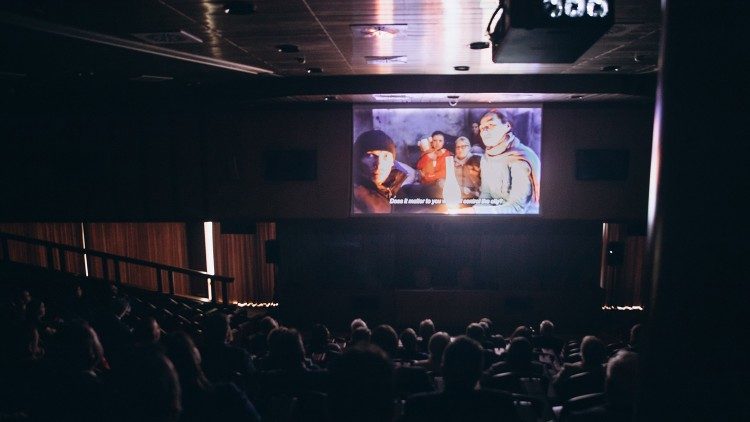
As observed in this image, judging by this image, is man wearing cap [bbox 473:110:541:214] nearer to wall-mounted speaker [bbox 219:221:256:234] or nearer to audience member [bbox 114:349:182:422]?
wall-mounted speaker [bbox 219:221:256:234]

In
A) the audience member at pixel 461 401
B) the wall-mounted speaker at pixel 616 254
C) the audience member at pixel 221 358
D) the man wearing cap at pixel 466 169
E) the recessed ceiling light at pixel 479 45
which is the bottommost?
the wall-mounted speaker at pixel 616 254

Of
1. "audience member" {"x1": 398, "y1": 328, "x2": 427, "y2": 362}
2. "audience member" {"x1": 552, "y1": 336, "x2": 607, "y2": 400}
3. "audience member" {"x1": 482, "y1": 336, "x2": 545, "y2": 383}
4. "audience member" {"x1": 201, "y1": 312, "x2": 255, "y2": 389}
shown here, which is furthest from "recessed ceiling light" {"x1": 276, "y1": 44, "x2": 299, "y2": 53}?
"audience member" {"x1": 552, "y1": 336, "x2": 607, "y2": 400}

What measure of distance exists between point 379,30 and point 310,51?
4.24ft

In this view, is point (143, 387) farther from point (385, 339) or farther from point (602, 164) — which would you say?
point (602, 164)

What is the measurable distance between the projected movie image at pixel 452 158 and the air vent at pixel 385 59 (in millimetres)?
2677

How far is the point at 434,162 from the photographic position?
8406 millimetres

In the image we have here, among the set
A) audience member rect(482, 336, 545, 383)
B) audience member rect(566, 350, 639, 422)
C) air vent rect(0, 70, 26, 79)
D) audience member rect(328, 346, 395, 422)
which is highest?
air vent rect(0, 70, 26, 79)

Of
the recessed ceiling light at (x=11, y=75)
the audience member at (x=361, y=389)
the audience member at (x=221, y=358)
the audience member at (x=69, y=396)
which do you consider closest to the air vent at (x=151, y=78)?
the recessed ceiling light at (x=11, y=75)

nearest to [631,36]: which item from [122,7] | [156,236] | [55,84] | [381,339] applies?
[381,339]

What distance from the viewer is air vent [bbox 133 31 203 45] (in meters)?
4.35

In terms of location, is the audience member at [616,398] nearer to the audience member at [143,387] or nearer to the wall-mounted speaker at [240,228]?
the audience member at [143,387]

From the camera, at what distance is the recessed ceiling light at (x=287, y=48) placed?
4840mm

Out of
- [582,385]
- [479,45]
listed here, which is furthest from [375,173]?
[582,385]

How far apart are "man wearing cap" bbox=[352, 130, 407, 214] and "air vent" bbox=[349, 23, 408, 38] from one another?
4144 mm
